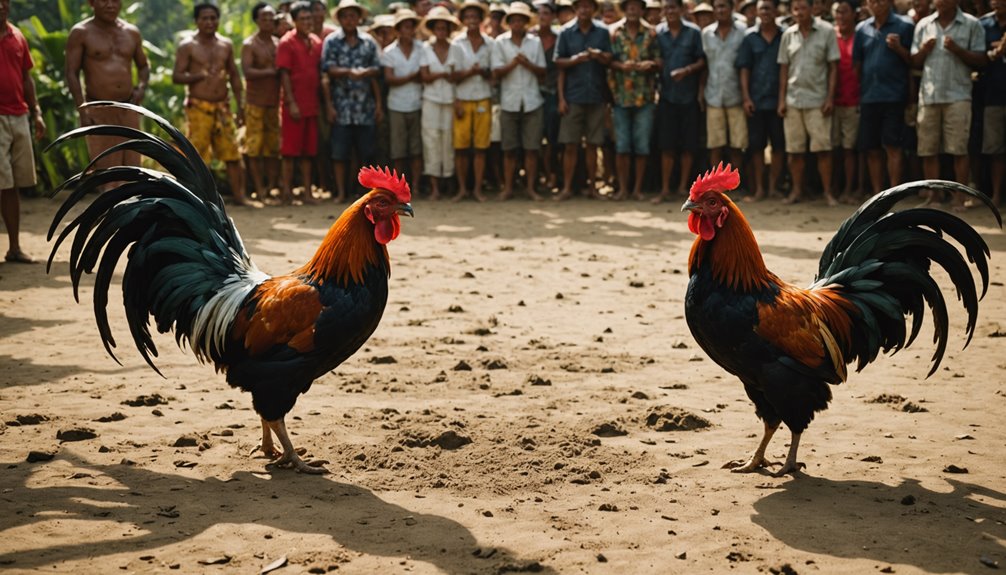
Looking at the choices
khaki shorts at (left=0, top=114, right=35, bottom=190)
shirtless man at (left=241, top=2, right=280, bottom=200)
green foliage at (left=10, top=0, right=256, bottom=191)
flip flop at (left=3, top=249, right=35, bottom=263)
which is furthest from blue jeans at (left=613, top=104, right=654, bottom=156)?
flip flop at (left=3, top=249, right=35, bottom=263)

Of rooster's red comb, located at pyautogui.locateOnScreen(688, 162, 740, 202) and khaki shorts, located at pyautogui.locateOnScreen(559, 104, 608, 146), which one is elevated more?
khaki shorts, located at pyautogui.locateOnScreen(559, 104, 608, 146)

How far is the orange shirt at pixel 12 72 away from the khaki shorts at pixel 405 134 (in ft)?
18.2

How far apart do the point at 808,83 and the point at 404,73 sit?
536cm

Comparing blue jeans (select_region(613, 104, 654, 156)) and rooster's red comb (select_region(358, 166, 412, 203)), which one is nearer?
rooster's red comb (select_region(358, 166, 412, 203))

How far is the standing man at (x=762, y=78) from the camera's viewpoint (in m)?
13.4

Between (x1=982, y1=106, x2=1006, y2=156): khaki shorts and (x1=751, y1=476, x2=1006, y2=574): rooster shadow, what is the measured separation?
846 centimetres

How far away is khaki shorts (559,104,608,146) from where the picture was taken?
14.1m

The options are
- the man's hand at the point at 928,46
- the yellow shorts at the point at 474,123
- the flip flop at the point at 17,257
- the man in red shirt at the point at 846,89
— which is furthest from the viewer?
the yellow shorts at the point at 474,123

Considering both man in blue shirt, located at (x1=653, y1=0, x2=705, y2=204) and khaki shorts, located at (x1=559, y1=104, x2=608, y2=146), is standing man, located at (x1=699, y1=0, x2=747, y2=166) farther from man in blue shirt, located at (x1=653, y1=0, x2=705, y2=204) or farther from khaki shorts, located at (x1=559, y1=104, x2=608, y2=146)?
khaki shorts, located at (x1=559, y1=104, x2=608, y2=146)

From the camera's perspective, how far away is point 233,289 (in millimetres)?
5406

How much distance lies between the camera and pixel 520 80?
14109mm

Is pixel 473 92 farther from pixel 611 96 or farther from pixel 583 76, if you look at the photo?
pixel 611 96

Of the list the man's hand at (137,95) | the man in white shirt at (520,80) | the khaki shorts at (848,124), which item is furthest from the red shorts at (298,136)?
the khaki shorts at (848,124)

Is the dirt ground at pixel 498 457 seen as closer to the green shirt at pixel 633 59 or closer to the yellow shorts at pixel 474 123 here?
the green shirt at pixel 633 59
